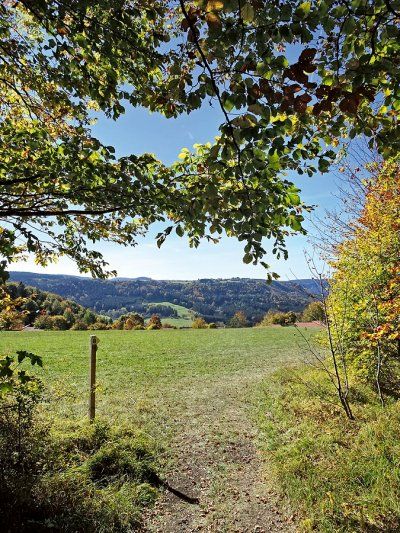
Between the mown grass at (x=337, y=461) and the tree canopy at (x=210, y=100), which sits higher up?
the tree canopy at (x=210, y=100)

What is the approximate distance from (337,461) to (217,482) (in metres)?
2.21

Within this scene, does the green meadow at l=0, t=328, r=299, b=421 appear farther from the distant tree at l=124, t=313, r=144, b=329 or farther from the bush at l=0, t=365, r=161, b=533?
the distant tree at l=124, t=313, r=144, b=329

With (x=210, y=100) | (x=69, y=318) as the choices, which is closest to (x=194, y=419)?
(x=210, y=100)

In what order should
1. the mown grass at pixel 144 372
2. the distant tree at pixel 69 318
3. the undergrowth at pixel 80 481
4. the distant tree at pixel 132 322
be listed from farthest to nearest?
the distant tree at pixel 132 322
the distant tree at pixel 69 318
the mown grass at pixel 144 372
the undergrowth at pixel 80 481

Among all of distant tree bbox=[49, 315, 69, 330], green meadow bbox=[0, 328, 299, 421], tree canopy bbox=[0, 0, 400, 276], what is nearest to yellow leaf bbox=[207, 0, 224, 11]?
tree canopy bbox=[0, 0, 400, 276]

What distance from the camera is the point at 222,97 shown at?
2.19m

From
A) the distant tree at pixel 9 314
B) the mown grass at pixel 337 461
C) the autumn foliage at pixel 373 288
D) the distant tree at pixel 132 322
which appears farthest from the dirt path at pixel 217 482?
the distant tree at pixel 132 322

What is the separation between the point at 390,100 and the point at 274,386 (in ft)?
40.4

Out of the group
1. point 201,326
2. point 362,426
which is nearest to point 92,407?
point 362,426

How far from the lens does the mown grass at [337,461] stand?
461cm

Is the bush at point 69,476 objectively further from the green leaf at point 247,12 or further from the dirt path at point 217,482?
the green leaf at point 247,12

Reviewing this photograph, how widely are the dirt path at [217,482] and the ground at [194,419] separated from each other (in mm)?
16

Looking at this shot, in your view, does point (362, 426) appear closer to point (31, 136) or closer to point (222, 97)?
point (222, 97)

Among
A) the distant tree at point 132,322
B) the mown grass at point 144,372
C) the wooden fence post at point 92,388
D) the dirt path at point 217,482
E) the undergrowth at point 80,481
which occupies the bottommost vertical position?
the distant tree at point 132,322
